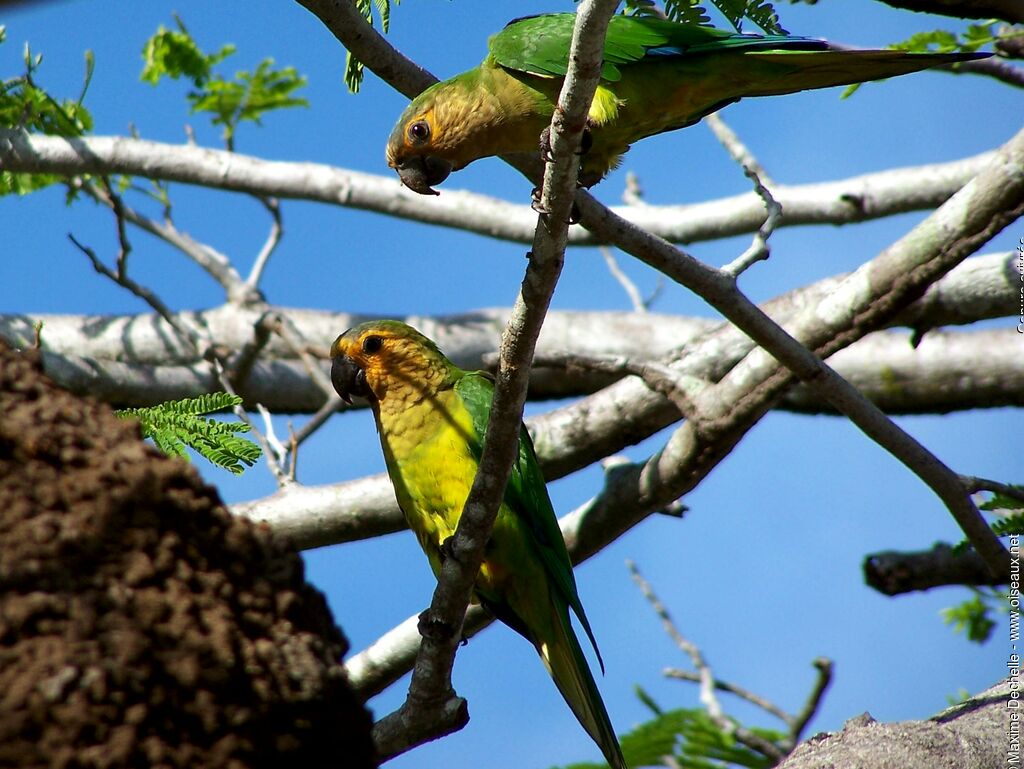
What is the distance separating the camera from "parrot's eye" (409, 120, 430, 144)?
17.8ft

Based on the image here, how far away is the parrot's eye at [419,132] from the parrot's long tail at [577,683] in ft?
8.71

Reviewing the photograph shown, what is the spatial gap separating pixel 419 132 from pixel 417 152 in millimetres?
141

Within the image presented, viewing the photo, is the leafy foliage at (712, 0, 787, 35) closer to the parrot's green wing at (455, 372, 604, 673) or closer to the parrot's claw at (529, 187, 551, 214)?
the parrot's claw at (529, 187, 551, 214)

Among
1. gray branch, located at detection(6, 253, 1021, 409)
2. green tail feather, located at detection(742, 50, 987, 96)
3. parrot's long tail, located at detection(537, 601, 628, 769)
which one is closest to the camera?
green tail feather, located at detection(742, 50, 987, 96)

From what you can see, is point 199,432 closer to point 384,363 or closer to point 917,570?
point 384,363

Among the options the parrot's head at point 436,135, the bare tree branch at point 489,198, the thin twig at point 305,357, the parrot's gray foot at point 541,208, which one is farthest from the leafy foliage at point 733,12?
the bare tree branch at point 489,198

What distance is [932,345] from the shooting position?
818 centimetres

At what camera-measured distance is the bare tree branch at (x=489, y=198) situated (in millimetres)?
8305

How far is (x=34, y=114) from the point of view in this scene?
6844mm

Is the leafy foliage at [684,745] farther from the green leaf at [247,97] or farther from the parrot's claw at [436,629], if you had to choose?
the green leaf at [247,97]

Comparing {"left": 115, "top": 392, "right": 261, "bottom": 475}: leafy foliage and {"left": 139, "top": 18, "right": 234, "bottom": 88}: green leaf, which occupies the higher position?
{"left": 139, "top": 18, "right": 234, "bottom": 88}: green leaf

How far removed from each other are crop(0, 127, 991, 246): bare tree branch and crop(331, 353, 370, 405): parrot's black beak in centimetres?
293

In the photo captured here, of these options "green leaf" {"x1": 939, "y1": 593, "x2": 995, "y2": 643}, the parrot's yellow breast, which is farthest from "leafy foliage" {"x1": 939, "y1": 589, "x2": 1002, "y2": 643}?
the parrot's yellow breast

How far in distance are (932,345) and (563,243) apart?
5.68 meters
